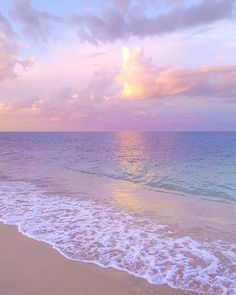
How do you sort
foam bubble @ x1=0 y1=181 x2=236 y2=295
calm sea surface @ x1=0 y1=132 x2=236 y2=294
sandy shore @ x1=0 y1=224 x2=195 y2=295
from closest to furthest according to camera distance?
sandy shore @ x1=0 y1=224 x2=195 y2=295 < foam bubble @ x1=0 y1=181 x2=236 y2=295 < calm sea surface @ x1=0 y1=132 x2=236 y2=294

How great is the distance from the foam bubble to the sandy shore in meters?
0.33

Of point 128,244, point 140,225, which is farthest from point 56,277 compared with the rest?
point 140,225

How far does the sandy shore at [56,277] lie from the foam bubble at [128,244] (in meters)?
0.33

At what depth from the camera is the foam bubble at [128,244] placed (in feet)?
21.7

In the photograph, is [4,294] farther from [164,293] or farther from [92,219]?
[92,219]

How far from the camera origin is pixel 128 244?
335 inches

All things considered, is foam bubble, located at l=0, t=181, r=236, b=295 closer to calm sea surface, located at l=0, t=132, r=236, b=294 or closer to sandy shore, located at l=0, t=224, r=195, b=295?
calm sea surface, located at l=0, t=132, r=236, b=294

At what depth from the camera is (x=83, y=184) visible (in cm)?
1964

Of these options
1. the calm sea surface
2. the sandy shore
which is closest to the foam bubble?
the calm sea surface

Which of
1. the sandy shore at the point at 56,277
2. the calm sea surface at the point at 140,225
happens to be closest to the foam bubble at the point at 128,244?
the calm sea surface at the point at 140,225

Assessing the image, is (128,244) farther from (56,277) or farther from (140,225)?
(56,277)

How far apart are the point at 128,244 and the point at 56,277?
2.62 m

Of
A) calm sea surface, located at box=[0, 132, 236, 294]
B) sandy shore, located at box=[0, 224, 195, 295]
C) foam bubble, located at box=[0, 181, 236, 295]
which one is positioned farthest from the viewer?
calm sea surface, located at box=[0, 132, 236, 294]

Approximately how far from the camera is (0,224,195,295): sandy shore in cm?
588
